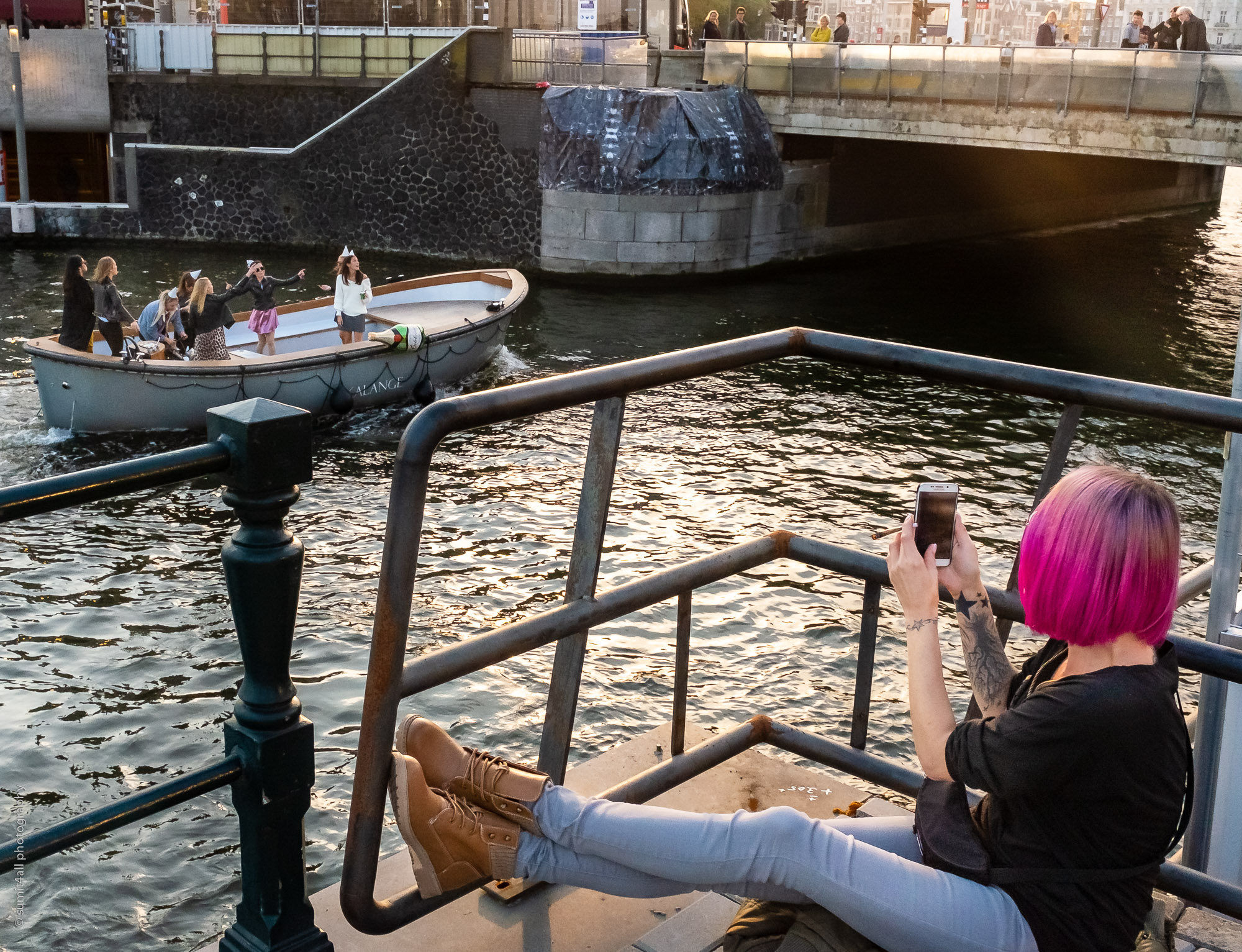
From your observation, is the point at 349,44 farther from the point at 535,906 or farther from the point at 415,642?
the point at 535,906

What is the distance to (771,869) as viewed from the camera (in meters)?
2.13

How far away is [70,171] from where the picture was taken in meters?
33.2

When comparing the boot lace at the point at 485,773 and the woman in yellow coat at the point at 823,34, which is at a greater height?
the woman in yellow coat at the point at 823,34

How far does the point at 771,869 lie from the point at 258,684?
3.01ft

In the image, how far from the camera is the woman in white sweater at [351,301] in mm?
15766

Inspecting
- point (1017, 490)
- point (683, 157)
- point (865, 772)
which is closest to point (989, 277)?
point (683, 157)

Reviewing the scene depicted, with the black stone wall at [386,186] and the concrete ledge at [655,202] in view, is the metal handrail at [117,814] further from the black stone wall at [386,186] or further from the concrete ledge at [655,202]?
the black stone wall at [386,186]

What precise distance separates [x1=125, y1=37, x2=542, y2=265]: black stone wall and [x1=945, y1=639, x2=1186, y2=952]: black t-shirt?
→ 78.1 ft

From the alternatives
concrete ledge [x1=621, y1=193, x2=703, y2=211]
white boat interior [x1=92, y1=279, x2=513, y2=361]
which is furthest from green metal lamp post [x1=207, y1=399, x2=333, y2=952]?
concrete ledge [x1=621, y1=193, x2=703, y2=211]

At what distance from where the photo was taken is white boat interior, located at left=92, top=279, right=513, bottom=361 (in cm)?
1586

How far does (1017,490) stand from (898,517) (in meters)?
1.62

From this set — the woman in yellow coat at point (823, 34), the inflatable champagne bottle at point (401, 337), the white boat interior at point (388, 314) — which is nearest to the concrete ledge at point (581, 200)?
the white boat interior at point (388, 314)

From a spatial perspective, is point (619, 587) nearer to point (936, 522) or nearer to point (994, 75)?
point (936, 522)

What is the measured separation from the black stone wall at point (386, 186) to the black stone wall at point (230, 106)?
63.1 inches
